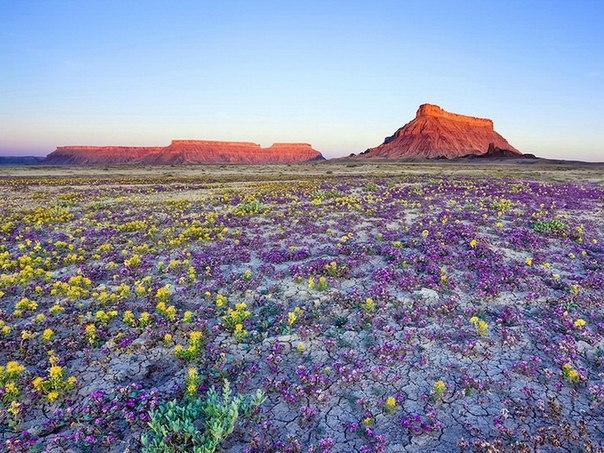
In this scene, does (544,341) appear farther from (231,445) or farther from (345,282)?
(231,445)

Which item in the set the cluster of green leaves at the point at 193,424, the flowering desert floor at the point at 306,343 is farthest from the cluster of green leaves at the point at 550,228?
the cluster of green leaves at the point at 193,424

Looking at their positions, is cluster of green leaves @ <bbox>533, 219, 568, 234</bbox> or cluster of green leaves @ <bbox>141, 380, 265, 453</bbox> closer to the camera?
cluster of green leaves @ <bbox>141, 380, 265, 453</bbox>

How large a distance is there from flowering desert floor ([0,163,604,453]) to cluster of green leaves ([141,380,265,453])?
3 cm

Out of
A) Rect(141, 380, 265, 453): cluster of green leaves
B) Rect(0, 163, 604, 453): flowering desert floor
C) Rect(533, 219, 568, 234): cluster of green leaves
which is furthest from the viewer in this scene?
Rect(533, 219, 568, 234): cluster of green leaves

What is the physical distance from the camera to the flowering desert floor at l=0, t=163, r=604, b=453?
204 inches

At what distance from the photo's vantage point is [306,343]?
733 centimetres

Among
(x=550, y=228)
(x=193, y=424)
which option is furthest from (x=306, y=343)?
(x=550, y=228)

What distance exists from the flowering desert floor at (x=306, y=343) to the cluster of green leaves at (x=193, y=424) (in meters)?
0.03

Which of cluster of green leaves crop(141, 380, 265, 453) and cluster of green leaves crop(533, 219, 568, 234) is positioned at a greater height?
cluster of green leaves crop(533, 219, 568, 234)

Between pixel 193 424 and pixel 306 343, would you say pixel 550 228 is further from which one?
pixel 193 424

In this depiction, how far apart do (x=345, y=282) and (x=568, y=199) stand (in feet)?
71.9

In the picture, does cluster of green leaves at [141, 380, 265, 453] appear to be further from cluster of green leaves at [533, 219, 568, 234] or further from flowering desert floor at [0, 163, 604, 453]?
cluster of green leaves at [533, 219, 568, 234]

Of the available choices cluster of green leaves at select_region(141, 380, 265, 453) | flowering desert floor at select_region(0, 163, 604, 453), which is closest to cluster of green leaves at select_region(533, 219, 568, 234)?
flowering desert floor at select_region(0, 163, 604, 453)

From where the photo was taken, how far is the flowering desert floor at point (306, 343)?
17.0 ft
